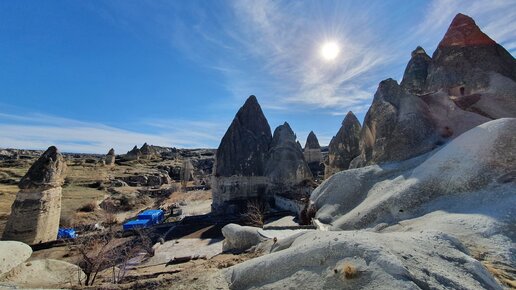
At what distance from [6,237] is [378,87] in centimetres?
2234

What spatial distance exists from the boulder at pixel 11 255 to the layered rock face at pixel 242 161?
20939 millimetres

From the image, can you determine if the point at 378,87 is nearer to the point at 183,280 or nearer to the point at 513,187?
the point at 513,187

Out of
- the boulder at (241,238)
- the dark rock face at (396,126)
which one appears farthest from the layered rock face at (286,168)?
the boulder at (241,238)

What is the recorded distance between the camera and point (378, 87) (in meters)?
16.7

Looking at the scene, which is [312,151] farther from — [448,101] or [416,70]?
[448,101]

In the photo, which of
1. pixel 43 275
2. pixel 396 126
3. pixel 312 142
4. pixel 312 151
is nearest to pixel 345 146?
pixel 396 126

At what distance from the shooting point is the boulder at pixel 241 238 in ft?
37.3

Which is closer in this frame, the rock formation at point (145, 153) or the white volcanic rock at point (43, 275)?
the white volcanic rock at point (43, 275)

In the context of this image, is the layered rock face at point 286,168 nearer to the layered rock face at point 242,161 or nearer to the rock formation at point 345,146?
the layered rock face at point 242,161

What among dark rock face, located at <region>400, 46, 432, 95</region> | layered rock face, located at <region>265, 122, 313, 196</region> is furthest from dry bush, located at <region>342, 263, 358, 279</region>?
layered rock face, located at <region>265, 122, 313, 196</region>

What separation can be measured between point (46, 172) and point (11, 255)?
11.3m

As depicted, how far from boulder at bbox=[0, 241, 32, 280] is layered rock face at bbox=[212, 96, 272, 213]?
824 inches

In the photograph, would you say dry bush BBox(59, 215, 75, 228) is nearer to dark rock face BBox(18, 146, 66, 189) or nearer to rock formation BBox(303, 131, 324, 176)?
dark rock face BBox(18, 146, 66, 189)

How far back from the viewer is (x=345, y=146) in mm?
29219
